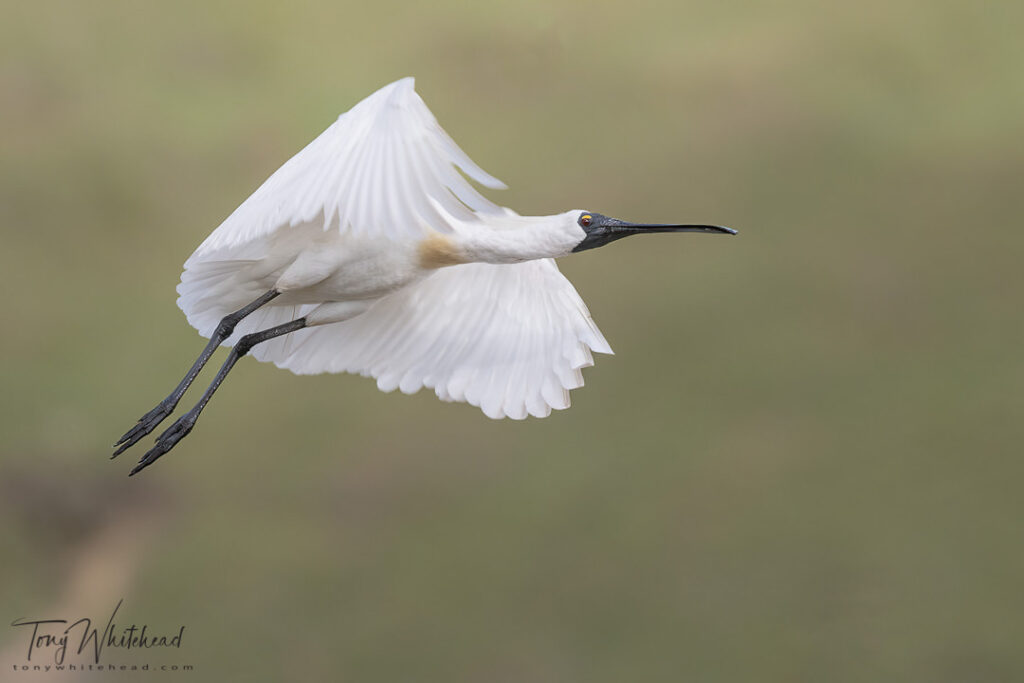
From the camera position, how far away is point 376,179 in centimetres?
297

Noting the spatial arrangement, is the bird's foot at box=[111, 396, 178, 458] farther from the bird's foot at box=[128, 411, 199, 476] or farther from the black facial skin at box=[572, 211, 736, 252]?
the black facial skin at box=[572, 211, 736, 252]

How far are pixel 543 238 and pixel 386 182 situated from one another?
1.87 feet

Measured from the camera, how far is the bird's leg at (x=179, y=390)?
344 centimetres

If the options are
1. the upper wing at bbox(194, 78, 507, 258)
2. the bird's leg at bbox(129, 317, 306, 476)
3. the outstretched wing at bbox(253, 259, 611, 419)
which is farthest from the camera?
the outstretched wing at bbox(253, 259, 611, 419)

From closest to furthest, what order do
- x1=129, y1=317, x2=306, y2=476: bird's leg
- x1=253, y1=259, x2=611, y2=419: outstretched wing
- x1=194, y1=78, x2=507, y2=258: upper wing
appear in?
1. x1=194, y1=78, x2=507, y2=258: upper wing
2. x1=129, y1=317, x2=306, y2=476: bird's leg
3. x1=253, y1=259, x2=611, y2=419: outstretched wing

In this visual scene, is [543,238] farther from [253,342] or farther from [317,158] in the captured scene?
[253,342]

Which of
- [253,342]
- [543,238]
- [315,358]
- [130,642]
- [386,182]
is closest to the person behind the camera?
[386,182]

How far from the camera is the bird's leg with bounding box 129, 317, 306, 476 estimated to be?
134 inches

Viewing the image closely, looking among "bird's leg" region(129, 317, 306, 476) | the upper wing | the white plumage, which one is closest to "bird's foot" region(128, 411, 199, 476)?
"bird's leg" region(129, 317, 306, 476)

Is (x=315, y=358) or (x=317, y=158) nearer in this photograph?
(x=317, y=158)

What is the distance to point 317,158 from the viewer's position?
3088 mm

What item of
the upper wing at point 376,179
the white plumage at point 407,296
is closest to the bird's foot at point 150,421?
the white plumage at point 407,296

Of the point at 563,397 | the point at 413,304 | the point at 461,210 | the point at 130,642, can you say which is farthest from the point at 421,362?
the point at 130,642

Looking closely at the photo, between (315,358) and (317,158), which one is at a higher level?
(317,158)
